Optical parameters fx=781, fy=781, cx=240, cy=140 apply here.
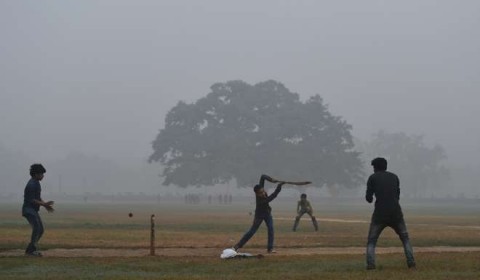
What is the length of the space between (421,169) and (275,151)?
74.7 m

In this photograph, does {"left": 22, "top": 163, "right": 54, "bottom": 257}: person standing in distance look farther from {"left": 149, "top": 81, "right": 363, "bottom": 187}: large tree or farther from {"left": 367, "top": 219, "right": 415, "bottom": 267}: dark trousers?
{"left": 149, "top": 81, "right": 363, "bottom": 187}: large tree

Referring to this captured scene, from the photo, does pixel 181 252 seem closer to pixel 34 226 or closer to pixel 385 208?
pixel 34 226

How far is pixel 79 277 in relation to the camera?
15086 millimetres

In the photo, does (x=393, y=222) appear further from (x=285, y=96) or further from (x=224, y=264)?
(x=285, y=96)

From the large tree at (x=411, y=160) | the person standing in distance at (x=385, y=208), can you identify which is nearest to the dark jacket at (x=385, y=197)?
the person standing in distance at (x=385, y=208)

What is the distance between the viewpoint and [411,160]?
176m

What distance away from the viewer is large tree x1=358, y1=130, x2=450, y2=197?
175m

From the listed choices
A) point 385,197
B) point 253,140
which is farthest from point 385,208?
point 253,140

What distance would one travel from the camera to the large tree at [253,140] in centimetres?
10931

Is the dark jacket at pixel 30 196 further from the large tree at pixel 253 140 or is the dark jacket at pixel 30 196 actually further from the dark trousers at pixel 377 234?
the large tree at pixel 253 140

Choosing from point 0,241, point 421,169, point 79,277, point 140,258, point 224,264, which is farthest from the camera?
point 421,169

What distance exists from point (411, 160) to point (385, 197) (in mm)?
164646

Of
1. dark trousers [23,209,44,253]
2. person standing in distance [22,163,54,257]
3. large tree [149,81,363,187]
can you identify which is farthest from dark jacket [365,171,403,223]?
large tree [149,81,363,187]

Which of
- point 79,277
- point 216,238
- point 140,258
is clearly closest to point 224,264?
point 140,258
